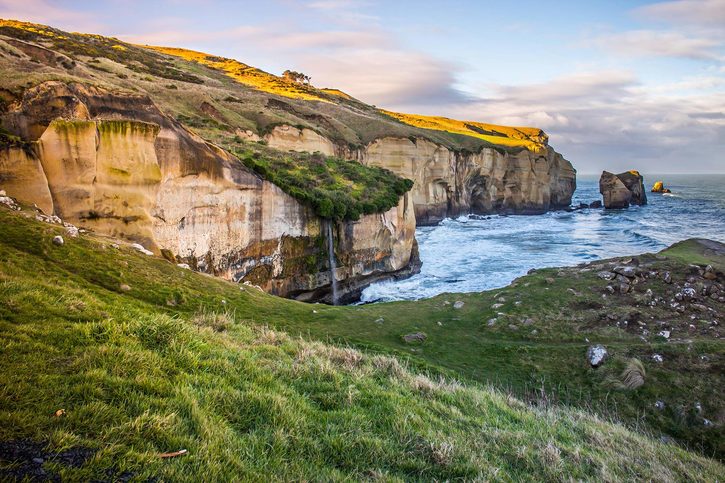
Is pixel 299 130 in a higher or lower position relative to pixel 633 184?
higher

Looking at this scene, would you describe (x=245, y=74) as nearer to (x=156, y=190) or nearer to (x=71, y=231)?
(x=156, y=190)

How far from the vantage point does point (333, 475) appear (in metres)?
3.95

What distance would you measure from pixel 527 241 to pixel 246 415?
4961 cm

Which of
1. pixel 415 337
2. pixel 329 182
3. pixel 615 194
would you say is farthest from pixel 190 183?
pixel 615 194

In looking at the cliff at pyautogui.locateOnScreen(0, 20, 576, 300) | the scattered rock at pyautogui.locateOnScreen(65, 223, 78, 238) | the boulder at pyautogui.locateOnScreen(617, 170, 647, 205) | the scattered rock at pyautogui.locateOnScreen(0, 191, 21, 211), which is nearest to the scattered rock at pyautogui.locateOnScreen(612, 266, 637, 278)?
the cliff at pyautogui.locateOnScreen(0, 20, 576, 300)

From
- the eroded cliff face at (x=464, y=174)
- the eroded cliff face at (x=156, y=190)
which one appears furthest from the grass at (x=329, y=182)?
the eroded cliff face at (x=464, y=174)

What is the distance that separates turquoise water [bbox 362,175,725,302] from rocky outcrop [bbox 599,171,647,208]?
14.4 ft

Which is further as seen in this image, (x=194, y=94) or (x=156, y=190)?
(x=194, y=94)

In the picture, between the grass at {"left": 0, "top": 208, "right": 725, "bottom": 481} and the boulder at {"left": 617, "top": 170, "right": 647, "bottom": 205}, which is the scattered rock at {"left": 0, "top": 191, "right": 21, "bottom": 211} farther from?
the boulder at {"left": 617, "top": 170, "right": 647, "bottom": 205}

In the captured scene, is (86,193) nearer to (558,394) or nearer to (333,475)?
(333,475)

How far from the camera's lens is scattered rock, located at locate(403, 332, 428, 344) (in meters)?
15.2

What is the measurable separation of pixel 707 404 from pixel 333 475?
13077 millimetres

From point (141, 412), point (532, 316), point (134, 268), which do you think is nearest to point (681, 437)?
point (532, 316)

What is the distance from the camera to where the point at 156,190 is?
55.1 ft
